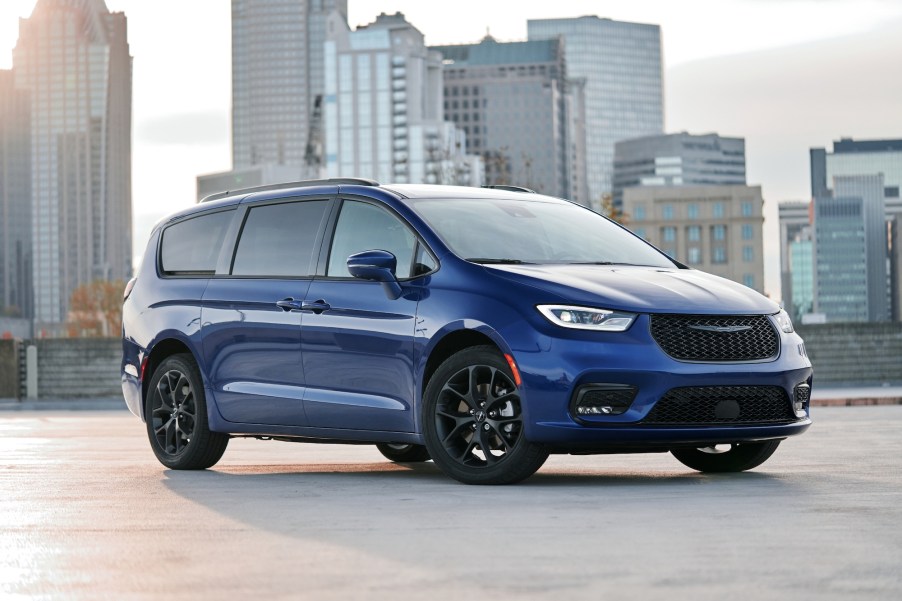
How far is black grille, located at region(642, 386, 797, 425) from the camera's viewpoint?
27.9 feet

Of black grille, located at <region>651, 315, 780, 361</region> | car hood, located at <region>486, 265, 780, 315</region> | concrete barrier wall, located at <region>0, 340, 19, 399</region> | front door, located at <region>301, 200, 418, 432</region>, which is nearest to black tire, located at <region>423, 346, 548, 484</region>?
front door, located at <region>301, 200, 418, 432</region>

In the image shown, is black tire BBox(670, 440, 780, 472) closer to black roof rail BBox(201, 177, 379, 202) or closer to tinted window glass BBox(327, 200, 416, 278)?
tinted window glass BBox(327, 200, 416, 278)

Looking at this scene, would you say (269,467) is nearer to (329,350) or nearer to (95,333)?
(329,350)

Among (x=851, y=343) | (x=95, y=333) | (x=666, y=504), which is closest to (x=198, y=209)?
(x=666, y=504)

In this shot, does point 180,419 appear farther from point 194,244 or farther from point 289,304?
point 289,304

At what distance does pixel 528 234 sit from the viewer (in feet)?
31.9

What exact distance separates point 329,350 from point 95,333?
161603 millimetres

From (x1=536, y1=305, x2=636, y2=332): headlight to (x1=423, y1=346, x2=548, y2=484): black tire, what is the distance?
383 millimetres

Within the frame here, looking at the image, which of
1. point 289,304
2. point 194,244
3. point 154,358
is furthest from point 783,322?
point 154,358

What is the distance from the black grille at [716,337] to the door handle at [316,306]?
2209 millimetres

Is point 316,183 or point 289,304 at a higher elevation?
point 316,183

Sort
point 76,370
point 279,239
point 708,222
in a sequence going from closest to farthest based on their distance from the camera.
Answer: point 279,239 < point 76,370 < point 708,222

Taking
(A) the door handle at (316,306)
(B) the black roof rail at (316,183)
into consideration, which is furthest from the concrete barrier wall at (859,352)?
(A) the door handle at (316,306)

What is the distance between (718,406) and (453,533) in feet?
8.42
